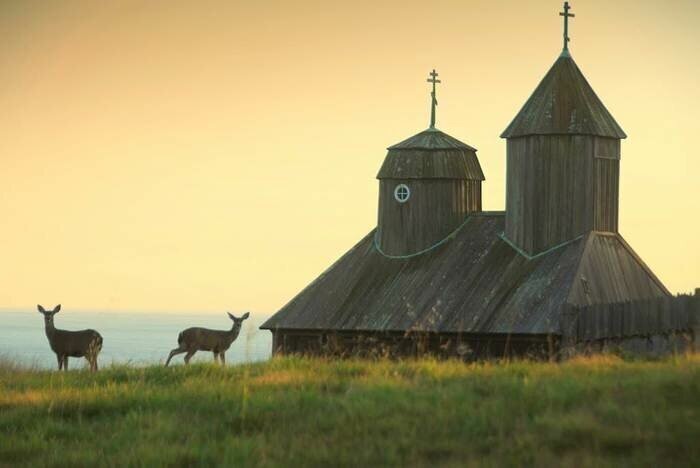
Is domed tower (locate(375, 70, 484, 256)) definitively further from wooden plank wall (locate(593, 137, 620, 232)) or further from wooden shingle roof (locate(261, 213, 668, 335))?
wooden plank wall (locate(593, 137, 620, 232))

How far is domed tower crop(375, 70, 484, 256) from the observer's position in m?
48.0

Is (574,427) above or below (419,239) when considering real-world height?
below

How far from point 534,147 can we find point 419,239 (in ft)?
20.3

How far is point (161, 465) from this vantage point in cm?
1731

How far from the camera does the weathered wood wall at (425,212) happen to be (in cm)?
4784

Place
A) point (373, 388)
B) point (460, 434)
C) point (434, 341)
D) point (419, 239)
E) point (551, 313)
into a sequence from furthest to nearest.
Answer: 1. point (419, 239)
2. point (434, 341)
3. point (551, 313)
4. point (373, 388)
5. point (460, 434)

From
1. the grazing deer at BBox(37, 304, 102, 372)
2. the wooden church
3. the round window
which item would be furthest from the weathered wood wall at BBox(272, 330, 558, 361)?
the round window

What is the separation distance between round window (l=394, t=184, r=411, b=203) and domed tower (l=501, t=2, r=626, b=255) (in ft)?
18.6

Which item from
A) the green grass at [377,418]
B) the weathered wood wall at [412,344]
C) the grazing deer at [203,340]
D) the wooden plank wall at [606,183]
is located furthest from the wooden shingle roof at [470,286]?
the green grass at [377,418]

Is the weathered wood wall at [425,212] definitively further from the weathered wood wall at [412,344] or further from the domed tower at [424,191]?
the weathered wood wall at [412,344]

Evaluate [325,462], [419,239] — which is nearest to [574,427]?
[325,462]

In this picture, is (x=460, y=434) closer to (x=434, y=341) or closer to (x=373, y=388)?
(x=373, y=388)

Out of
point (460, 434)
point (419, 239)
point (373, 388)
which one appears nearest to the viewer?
point (460, 434)

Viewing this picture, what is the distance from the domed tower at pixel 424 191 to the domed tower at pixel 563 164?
4.32 meters
